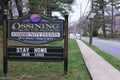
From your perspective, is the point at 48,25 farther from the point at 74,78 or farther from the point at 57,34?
the point at 74,78

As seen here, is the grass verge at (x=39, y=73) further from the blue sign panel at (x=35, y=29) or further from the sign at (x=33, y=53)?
the blue sign panel at (x=35, y=29)

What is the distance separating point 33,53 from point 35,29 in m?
0.77

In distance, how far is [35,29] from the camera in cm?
1000

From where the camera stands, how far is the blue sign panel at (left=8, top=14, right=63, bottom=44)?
32.8ft

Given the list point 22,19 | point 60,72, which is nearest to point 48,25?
point 22,19

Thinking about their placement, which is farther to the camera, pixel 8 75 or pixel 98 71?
pixel 98 71

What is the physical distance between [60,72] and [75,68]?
1190 mm

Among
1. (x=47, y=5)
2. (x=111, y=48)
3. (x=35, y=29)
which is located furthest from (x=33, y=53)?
(x=47, y=5)

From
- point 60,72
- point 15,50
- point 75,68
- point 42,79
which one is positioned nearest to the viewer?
point 42,79

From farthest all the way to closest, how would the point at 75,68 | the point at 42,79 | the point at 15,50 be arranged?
1. the point at 75,68
2. the point at 15,50
3. the point at 42,79

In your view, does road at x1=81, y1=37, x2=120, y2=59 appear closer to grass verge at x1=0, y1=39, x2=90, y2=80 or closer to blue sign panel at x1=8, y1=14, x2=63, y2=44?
grass verge at x1=0, y1=39, x2=90, y2=80

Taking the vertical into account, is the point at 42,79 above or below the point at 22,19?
below

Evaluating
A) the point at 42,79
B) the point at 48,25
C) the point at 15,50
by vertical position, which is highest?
the point at 48,25

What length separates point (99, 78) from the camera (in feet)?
30.9
